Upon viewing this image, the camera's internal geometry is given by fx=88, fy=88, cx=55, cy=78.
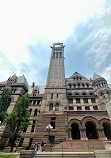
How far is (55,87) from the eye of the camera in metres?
29.4

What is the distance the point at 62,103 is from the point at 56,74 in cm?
1201


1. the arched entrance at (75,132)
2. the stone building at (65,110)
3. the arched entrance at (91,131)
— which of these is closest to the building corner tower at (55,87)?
the stone building at (65,110)

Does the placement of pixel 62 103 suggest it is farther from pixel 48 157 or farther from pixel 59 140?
pixel 48 157

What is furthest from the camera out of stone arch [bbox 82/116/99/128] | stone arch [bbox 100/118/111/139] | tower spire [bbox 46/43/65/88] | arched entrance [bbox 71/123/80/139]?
tower spire [bbox 46/43/65/88]

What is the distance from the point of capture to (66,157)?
31.3 ft

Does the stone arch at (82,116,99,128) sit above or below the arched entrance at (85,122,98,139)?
above

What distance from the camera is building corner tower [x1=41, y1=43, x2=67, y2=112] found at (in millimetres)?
24947

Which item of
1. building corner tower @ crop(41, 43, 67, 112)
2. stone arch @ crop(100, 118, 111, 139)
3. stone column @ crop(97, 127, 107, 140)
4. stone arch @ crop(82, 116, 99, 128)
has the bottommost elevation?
stone column @ crop(97, 127, 107, 140)

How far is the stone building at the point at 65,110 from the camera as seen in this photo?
19.4 meters

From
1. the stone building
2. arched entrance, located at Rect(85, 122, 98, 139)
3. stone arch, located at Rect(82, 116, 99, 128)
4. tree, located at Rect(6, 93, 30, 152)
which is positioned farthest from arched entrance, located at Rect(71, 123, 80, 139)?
tree, located at Rect(6, 93, 30, 152)

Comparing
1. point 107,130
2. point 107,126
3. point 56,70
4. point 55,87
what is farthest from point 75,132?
point 56,70

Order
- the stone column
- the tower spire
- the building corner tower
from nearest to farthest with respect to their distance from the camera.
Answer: the stone column
the building corner tower
the tower spire

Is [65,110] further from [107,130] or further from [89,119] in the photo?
[107,130]

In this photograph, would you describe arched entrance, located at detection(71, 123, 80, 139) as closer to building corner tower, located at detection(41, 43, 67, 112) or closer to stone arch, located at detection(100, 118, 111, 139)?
building corner tower, located at detection(41, 43, 67, 112)
